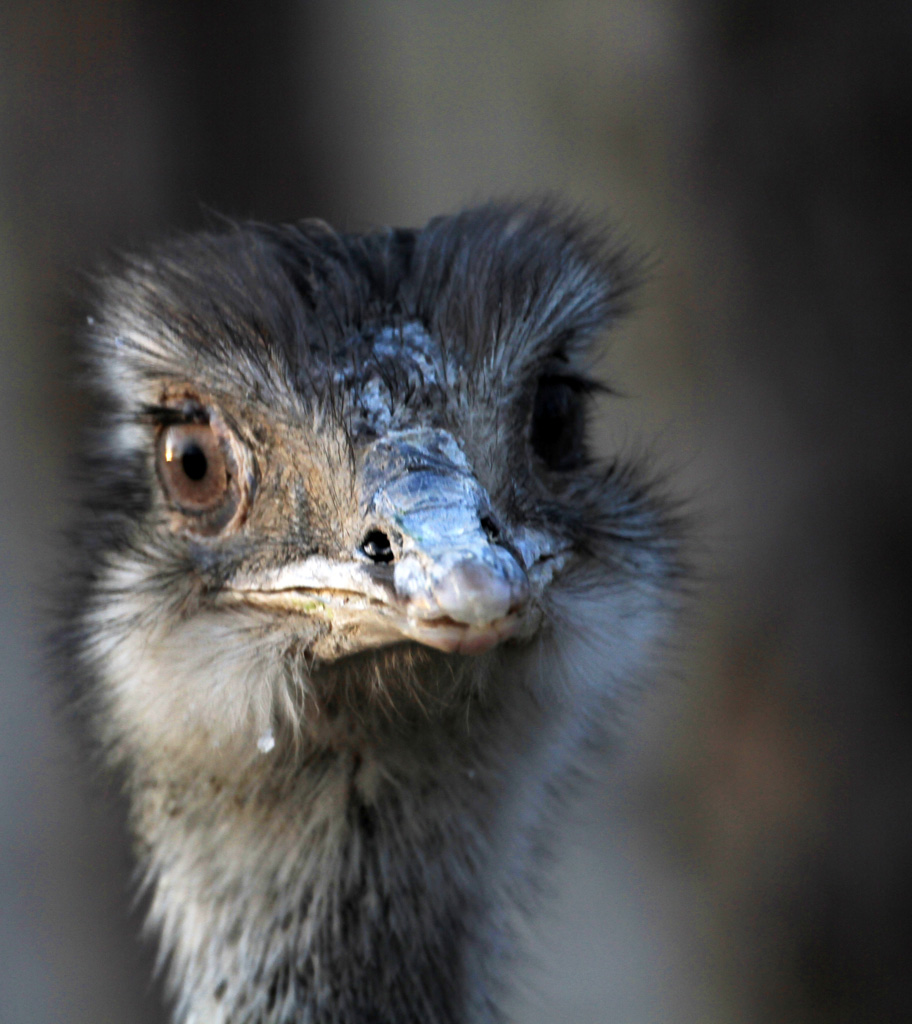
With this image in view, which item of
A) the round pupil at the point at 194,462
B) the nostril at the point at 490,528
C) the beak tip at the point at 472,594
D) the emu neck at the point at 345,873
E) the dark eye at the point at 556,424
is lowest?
the emu neck at the point at 345,873

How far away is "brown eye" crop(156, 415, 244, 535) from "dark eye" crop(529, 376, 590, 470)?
12.9 inches

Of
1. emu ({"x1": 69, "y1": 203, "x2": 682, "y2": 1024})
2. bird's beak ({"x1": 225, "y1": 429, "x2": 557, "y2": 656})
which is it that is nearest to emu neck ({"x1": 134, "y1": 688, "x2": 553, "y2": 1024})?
emu ({"x1": 69, "y1": 203, "x2": 682, "y2": 1024})

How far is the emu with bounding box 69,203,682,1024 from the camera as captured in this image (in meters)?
1.19

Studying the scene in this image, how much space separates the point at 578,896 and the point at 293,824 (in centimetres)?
183

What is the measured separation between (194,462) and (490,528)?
0.45 m

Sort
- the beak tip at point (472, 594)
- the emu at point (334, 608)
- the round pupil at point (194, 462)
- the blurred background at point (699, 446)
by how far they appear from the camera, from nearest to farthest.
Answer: the beak tip at point (472, 594)
the emu at point (334, 608)
the round pupil at point (194, 462)
the blurred background at point (699, 446)

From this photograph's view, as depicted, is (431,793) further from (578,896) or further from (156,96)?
(156,96)

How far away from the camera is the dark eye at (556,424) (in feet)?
4.64

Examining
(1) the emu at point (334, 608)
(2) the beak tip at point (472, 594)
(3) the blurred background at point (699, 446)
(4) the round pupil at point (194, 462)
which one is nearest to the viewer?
(2) the beak tip at point (472, 594)

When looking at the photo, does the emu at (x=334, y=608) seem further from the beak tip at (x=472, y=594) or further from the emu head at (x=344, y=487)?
the beak tip at (x=472, y=594)

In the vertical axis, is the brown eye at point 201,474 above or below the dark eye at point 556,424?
below

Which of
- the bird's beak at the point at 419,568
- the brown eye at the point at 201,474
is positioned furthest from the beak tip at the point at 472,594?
the brown eye at the point at 201,474

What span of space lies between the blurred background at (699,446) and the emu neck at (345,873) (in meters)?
1.03

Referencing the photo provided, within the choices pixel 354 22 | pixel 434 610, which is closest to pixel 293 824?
pixel 434 610
